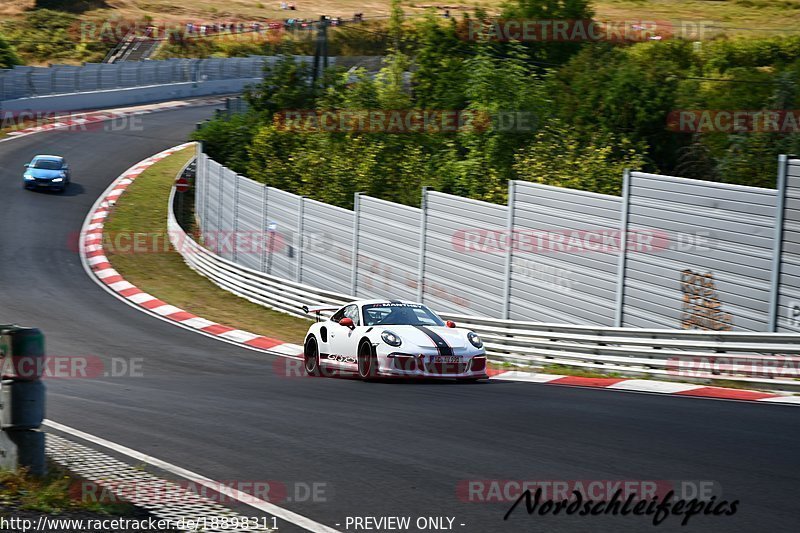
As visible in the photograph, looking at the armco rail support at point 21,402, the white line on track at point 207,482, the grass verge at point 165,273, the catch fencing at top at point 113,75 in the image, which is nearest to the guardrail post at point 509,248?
the grass verge at point 165,273

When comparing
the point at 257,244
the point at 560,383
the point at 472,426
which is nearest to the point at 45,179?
the point at 257,244

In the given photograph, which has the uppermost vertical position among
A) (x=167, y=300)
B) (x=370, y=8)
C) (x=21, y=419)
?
(x=370, y=8)

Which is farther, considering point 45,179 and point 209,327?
point 45,179

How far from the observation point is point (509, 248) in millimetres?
18438

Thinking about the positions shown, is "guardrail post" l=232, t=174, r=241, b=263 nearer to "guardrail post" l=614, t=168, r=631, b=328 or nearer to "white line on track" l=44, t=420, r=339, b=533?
"guardrail post" l=614, t=168, r=631, b=328

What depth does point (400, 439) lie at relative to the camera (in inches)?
339

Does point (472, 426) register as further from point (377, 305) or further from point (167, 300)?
point (167, 300)

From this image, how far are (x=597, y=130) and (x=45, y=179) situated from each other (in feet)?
70.5

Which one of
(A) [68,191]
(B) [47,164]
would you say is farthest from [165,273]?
(B) [47,164]

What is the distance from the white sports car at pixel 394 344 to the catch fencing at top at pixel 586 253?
10.3 feet

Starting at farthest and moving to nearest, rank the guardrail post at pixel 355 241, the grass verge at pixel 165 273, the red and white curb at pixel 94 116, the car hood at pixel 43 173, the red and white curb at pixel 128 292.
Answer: the red and white curb at pixel 94 116, the car hood at pixel 43 173, the grass verge at pixel 165 273, the guardrail post at pixel 355 241, the red and white curb at pixel 128 292

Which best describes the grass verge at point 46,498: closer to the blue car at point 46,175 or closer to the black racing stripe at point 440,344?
the black racing stripe at point 440,344

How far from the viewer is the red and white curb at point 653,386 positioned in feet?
40.3

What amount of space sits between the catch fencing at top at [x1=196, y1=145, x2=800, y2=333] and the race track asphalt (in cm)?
320
